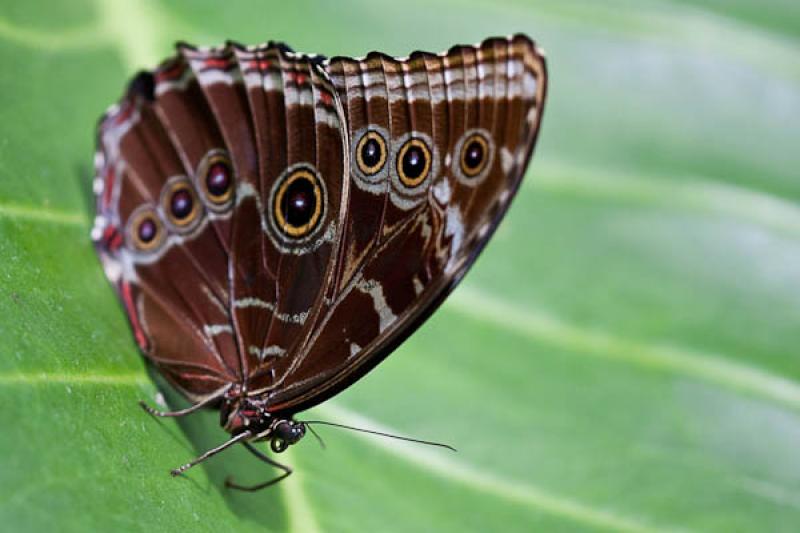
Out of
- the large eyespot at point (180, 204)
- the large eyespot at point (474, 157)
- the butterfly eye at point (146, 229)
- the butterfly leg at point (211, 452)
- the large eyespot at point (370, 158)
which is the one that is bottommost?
the butterfly leg at point (211, 452)

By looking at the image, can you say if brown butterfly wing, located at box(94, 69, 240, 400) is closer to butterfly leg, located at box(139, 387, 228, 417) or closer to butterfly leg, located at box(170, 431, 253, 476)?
butterfly leg, located at box(139, 387, 228, 417)

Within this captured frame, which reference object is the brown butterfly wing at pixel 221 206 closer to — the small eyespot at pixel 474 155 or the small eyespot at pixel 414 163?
the small eyespot at pixel 414 163

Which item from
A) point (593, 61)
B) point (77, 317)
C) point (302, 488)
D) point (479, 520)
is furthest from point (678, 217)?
point (77, 317)

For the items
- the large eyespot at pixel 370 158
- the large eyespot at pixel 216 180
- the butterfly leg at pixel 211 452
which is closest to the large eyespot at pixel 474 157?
the large eyespot at pixel 370 158

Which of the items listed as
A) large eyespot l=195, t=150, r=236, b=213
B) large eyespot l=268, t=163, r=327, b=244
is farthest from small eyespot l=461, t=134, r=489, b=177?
large eyespot l=195, t=150, r=236, b=213

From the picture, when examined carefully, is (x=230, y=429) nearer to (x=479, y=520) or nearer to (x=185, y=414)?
(x=185, y=414)
